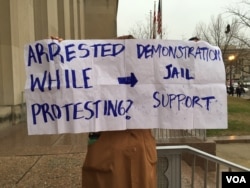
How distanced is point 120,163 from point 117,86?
595 mm

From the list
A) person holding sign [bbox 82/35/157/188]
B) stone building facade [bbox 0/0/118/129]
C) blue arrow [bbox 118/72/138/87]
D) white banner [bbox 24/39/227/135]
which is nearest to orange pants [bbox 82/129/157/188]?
person holding sign [bbox 82/35/157/188]

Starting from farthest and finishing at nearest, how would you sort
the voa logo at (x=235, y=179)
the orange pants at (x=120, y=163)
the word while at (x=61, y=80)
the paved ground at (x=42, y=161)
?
the paved ground at (x=42, y=161) < the voa logo at (x=235, y=179) < the word while at (x=61, y=80) < the orange pants at (x=120, y=163)

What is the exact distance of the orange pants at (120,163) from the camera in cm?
276

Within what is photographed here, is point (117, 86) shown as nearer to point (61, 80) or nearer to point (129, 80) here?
point (129, 80)

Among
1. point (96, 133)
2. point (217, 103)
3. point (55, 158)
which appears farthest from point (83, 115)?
point (55, 158)

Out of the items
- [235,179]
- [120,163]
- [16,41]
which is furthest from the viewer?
[16,41]

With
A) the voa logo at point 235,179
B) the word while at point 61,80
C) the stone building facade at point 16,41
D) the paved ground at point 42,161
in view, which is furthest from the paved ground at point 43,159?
the word while at point 61,80

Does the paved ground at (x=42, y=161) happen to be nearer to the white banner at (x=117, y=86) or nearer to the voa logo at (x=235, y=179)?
the voa logo at (x=235, y=179)

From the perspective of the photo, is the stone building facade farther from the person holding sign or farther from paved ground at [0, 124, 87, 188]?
the person holding sign

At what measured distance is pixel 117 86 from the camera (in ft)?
9.81

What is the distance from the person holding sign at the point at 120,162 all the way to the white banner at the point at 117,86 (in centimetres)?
13

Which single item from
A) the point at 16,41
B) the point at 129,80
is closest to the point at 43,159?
the point at 129,80

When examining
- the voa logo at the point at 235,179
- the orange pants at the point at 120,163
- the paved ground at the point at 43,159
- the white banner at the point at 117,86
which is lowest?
the paved ground at the point at 43,159

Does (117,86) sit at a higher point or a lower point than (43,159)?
higher
